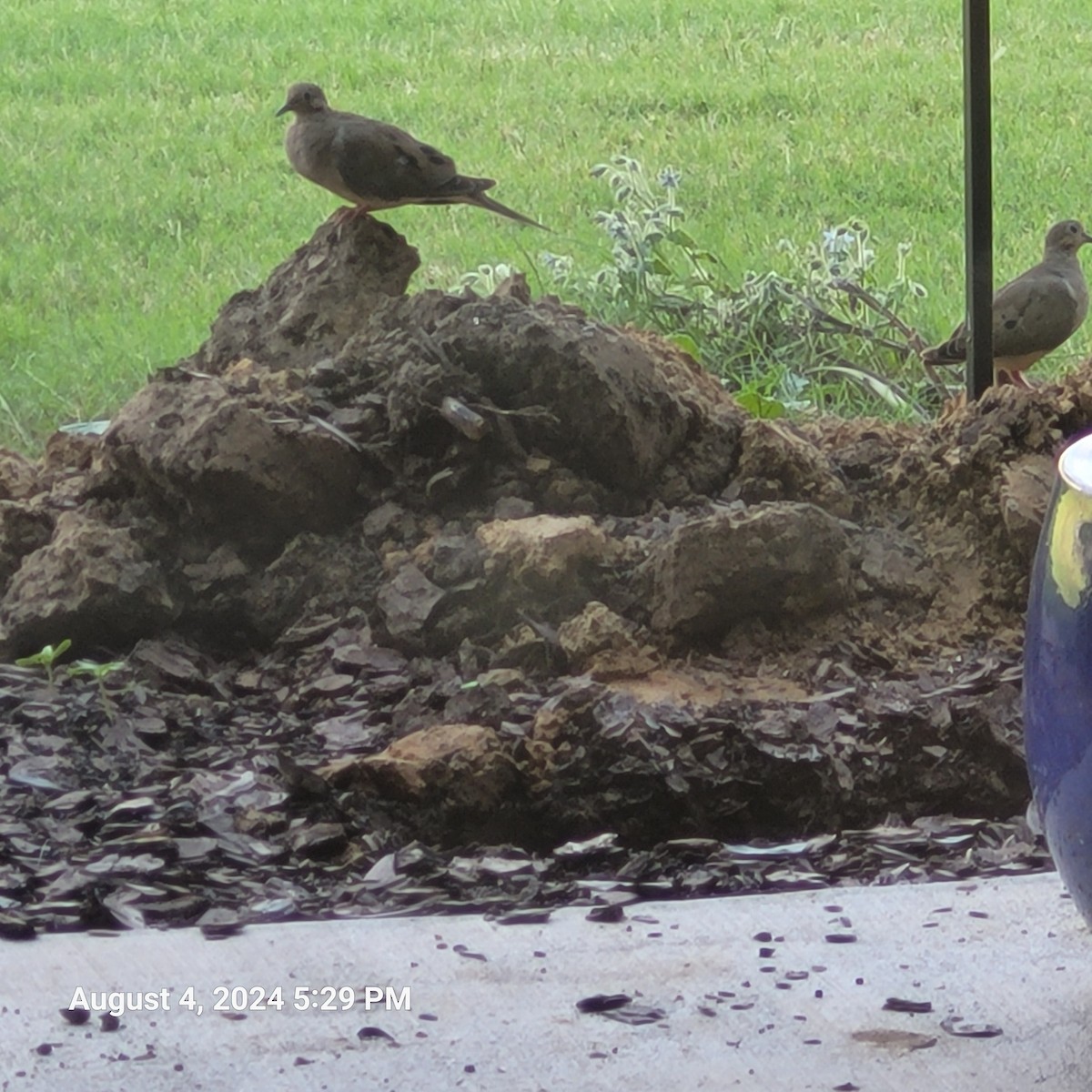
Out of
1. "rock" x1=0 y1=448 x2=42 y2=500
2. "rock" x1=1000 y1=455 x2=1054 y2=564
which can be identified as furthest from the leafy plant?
"rock" x1=0 y1=448 x2=42 y2=500

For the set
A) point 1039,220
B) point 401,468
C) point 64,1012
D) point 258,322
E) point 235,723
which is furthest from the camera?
point 1039,220

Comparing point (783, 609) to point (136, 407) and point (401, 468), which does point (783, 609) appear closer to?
point (401, 468)

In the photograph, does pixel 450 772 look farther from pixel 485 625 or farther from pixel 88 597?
pixel 88 597

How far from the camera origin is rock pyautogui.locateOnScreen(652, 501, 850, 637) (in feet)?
8.34

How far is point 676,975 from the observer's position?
72.3 inches

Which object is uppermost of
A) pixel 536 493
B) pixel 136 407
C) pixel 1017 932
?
pixel 136 407

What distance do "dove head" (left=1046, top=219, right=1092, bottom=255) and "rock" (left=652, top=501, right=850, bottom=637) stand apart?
4.45 feet

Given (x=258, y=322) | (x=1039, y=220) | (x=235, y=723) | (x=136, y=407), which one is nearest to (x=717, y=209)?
(x=1039, y=220)

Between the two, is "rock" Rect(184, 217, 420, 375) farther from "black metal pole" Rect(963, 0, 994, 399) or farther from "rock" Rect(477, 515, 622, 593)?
"black metal pole" Rect(963, 0, 994, 399)

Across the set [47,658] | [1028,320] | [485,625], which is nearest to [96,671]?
[47,658]

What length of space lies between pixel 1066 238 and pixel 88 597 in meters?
2.16

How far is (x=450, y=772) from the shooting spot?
90.6 inches

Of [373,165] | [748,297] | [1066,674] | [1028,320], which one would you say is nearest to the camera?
[1066,674]

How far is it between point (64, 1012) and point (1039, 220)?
3.13 metres
